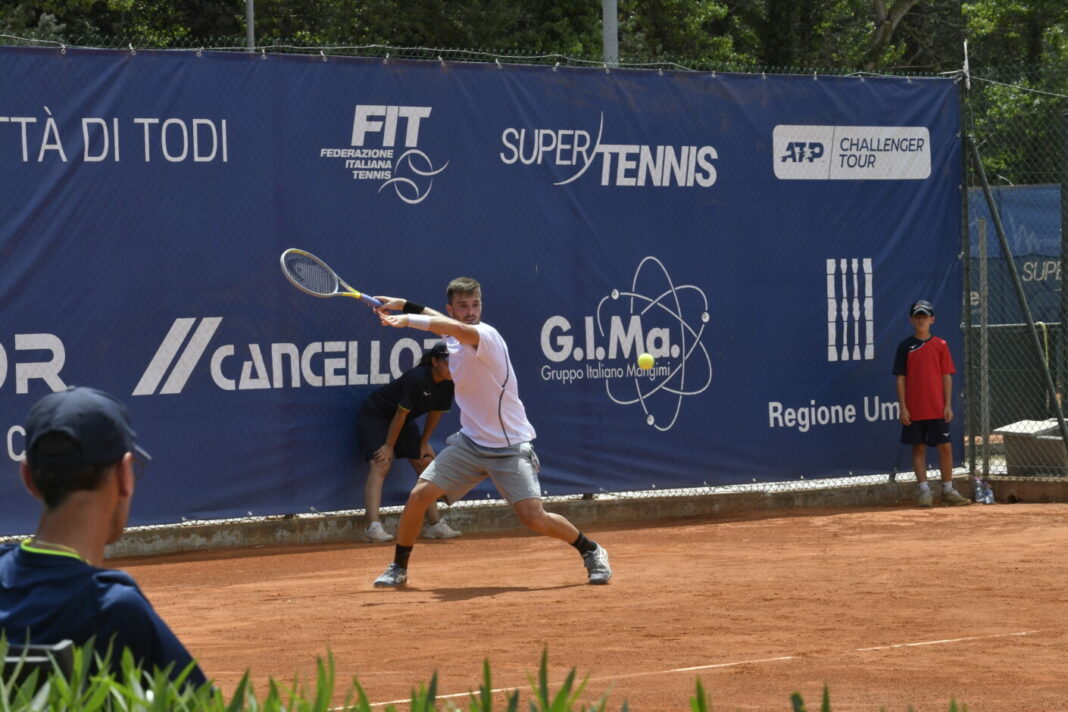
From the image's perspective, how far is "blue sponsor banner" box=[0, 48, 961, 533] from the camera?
33.7ft

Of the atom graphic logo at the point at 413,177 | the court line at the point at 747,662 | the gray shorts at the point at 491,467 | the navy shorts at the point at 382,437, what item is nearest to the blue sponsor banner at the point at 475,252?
the atom graphic logo at the point at 413,177

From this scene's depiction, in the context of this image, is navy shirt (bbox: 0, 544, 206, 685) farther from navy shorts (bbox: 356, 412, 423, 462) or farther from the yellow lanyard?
navy shorts (bbox: 356, 412, 423, 462)

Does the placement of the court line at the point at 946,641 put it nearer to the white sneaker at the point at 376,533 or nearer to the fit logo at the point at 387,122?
the white sneaker at the point at 376,533

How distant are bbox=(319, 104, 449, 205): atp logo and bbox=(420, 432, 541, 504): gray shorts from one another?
2.89 meters

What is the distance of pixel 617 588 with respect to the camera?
8.89 m

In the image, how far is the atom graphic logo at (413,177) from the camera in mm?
11273

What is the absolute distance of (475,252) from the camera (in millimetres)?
11516

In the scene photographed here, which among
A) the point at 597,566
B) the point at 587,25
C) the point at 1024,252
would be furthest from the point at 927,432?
the point at 587,25

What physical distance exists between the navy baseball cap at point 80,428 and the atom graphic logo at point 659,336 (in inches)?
360

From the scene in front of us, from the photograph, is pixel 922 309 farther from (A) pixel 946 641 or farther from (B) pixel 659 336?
(A) pixel 946 641

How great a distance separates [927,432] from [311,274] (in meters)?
5.60

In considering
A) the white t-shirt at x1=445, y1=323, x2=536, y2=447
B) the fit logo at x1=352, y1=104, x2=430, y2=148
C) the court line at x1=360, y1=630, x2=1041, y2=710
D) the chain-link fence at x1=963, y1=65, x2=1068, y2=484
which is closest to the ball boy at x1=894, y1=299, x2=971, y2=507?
the chain-link fence at x1=963, y1=65, x2=1068, y2=484

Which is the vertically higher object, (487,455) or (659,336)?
(659,336)

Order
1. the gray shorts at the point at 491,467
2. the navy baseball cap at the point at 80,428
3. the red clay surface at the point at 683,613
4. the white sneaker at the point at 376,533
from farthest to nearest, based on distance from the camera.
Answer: the white sneaker at the point at 376,533 → the gray shorts at the point at 491,467 → the red clay surface at the point at 683,613 → the navy baseball cap at the point at 80,428
